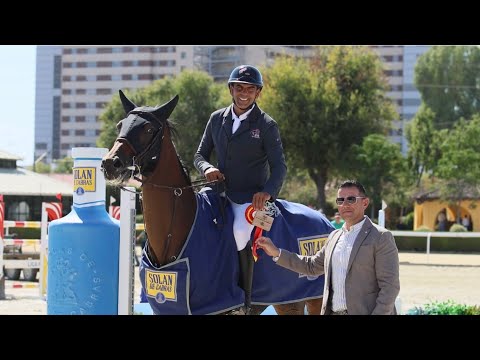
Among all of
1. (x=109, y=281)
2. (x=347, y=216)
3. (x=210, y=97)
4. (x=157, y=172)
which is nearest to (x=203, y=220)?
(x=157, y=172)

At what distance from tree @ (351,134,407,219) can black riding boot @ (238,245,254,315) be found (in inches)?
1331

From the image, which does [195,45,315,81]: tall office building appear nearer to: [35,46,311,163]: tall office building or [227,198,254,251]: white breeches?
[35,46,311,163]: tall office building

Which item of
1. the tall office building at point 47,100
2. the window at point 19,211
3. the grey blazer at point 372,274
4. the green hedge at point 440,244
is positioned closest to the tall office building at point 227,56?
the tall office building at point 47,100

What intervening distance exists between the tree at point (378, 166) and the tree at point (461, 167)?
2.43m

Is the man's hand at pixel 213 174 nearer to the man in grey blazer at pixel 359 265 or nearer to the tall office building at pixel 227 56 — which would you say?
the man in grey blazer at pixel 359 265

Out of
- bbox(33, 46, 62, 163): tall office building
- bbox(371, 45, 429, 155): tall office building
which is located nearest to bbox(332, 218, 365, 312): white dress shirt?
bbox(371, 45, 429, 155): tall office building

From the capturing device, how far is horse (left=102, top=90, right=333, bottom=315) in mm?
5398

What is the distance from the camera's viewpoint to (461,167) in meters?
40.5

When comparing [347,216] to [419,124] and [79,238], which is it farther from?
[419,124]

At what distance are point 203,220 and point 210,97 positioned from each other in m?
48.2

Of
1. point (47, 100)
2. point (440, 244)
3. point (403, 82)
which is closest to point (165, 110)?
point (440, 244)

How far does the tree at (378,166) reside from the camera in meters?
39.3

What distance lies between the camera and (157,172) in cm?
558
